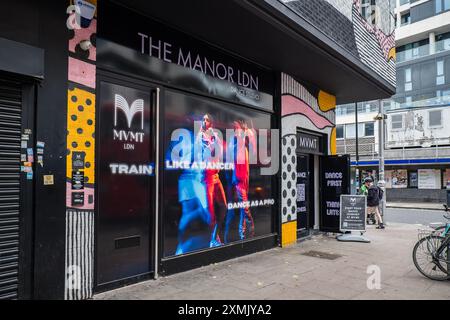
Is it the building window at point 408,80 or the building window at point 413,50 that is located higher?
the building window at point 413,50

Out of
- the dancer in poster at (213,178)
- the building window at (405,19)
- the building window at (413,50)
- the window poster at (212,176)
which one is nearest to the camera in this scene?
the window poster at (212,176)

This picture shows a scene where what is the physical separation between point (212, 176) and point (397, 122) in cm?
2789

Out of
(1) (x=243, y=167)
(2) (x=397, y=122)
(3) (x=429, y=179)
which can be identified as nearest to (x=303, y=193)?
(1) (x=243, y=167)

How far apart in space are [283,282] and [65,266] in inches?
129

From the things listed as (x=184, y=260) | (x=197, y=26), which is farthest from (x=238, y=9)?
(x=184, y=260)

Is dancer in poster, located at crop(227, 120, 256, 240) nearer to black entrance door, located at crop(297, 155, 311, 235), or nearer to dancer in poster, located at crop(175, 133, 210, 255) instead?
dancer in poster, located at crop(175, 133, 210, 255)

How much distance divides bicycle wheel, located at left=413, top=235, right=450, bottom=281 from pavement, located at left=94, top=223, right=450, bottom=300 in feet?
0.46

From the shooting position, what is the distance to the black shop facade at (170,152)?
5.46m

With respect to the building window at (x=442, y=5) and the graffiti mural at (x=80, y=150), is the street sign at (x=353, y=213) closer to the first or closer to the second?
the graffiti mural at (x=80, y=150)

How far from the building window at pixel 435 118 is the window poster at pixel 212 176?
24663 millimetres

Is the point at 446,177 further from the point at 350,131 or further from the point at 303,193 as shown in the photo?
the point at 303,193

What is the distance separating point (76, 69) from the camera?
16.2 feet

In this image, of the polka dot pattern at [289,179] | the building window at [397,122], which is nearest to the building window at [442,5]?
the building window at [397,122]

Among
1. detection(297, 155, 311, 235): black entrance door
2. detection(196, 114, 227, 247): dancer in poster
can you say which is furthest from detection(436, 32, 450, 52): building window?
detection(196, 114, 227, 247): dancer in poster
